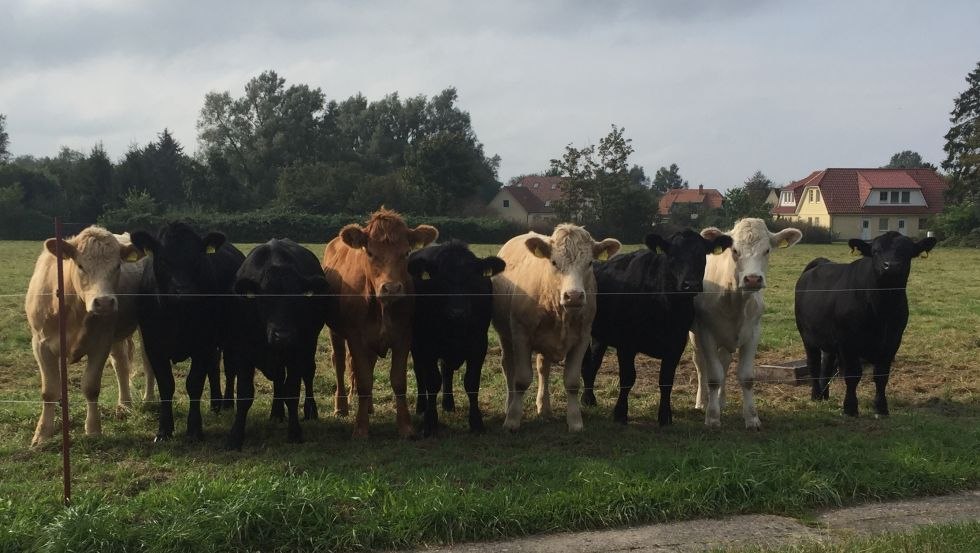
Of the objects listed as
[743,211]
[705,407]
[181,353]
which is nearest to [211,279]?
[181,353]

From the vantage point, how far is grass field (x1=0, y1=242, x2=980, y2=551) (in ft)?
16.8

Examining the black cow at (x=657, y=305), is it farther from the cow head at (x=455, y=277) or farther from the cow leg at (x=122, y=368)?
the cow leg at (x=122, y=368)

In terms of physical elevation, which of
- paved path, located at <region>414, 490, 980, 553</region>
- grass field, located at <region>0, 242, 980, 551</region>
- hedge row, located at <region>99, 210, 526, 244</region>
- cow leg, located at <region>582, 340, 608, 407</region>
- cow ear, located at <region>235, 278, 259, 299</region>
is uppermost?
hedge row, located at <region>99, 210, 526, 244</region>

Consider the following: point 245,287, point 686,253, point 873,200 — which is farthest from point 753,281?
point 873,200

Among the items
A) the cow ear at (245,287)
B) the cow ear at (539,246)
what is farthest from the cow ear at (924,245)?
the cow ear at (245,287)

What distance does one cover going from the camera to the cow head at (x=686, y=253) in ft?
25.1

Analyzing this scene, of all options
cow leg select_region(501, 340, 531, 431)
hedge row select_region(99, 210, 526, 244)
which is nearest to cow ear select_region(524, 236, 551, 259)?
cow leg select_region(501, 340, 531, 431)

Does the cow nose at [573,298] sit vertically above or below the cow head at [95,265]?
below

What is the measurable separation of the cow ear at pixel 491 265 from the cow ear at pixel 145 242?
310 cm

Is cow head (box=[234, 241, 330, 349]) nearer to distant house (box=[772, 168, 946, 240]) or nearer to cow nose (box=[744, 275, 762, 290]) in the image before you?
cow nose (box=[744, 275, 762, 290])

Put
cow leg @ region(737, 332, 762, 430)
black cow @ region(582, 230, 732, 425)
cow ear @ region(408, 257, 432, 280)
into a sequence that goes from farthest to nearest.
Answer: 1. cow leg @ region(737, 332, 762, 430)
2. black cow @ region(582, 230, 732, 425)
3. cow ear @ region(408, 257, 432, 280)

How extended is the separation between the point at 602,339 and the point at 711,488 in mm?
3212

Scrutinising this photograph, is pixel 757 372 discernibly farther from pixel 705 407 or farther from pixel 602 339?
pixel 602 339

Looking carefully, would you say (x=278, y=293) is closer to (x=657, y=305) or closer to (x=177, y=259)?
(x=177, y=259)
